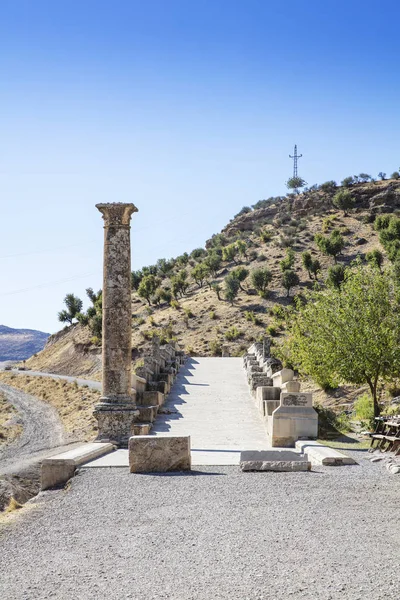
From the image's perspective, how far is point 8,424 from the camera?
32.4 m

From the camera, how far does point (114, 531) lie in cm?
721

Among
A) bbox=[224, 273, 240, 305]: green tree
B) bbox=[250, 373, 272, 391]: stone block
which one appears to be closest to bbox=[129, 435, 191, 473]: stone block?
bbox=[250, 373, 272, 391]: stone block

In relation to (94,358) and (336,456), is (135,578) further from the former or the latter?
(94,358)

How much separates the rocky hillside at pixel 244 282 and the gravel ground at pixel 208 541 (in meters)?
36.6

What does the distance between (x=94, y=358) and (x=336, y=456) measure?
46971 millimetres

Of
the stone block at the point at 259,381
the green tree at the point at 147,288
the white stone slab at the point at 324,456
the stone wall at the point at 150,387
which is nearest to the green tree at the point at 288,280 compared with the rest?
the green tree at the point at 147,288

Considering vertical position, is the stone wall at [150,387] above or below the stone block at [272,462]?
above

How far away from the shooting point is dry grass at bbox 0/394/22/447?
94.8ft

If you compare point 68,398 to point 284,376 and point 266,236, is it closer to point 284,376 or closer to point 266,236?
point 284,376

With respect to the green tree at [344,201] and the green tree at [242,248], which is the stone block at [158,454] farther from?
the green tree at [344,201]

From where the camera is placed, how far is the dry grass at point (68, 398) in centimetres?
2915

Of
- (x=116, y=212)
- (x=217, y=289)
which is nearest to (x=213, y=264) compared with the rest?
(x=217, y=289)

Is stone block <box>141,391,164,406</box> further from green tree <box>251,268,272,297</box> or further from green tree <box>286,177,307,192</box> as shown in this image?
green tree <box>286,177,307,192</box>

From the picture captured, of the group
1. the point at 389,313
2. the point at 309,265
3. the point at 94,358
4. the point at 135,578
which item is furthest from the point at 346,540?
the point at 309,265
